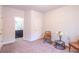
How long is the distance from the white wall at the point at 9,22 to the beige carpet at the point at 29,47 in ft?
0.51

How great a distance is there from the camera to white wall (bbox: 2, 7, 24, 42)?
1.73 metres

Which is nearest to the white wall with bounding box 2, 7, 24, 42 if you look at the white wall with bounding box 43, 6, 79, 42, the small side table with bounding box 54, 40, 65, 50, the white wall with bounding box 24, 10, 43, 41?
the white wall with bounding box 24, 10, 43, 41

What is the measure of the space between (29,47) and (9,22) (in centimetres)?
68

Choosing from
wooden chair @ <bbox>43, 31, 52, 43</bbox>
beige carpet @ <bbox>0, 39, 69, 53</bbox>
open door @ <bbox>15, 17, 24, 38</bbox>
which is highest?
open door @ <bbox>15, 17, 24, 38</bbox>

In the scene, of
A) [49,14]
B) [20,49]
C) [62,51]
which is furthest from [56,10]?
[20,49]

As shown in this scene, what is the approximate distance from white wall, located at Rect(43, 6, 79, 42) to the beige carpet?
0.25 meters

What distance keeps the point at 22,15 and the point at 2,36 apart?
0.61 metres

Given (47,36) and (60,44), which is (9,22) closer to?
(47,36)

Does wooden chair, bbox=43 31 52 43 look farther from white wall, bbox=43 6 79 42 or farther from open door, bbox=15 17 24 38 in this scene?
open door, bbox=15 17 24 38

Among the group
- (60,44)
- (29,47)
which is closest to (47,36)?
(60,44)

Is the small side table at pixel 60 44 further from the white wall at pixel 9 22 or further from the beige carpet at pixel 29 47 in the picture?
the white wall at pixel 9 22

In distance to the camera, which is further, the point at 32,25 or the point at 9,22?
the point at 32,25

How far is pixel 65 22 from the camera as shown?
5.82 feet

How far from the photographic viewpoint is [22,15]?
6.04 feet
